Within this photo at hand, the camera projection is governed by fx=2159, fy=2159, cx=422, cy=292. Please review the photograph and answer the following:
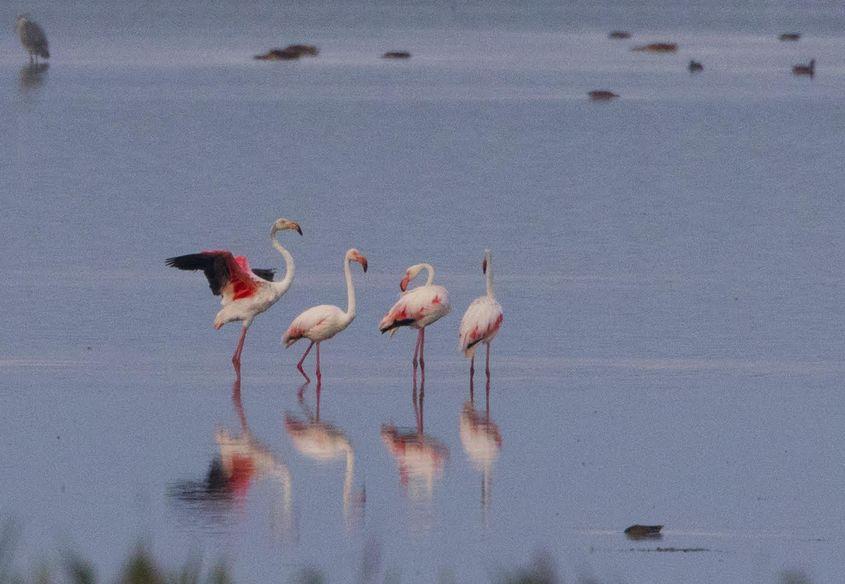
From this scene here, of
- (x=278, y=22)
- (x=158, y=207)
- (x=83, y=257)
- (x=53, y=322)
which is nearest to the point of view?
(x=53, y=322)

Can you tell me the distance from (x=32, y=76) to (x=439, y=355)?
50118mm

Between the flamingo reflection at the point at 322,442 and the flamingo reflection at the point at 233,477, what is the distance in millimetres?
269

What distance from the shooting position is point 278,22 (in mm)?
130375

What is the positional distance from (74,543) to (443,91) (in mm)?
50076

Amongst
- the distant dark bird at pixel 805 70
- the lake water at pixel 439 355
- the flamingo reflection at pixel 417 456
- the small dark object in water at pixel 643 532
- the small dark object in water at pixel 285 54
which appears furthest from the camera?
the small dark object in water at pixel 285 54

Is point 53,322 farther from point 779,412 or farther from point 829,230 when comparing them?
point 829,230

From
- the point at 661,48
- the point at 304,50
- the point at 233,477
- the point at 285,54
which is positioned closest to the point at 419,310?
the point at 233,477

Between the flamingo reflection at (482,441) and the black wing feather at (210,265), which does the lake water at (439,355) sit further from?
the black wing feather at (210,265)

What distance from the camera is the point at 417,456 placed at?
13.1 metres

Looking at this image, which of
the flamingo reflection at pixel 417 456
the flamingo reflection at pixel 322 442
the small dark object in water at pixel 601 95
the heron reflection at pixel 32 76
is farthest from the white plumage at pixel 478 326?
the heron reflection at pixel 32 76

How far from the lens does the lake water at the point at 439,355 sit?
11.3 m

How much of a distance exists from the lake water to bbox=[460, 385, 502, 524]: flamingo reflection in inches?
1.5

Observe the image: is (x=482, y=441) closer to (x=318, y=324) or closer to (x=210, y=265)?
(x=318, y=324)

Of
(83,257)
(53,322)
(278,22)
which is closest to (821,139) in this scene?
(83,257)
